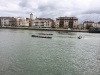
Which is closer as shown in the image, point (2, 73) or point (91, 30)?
point (2, 73)

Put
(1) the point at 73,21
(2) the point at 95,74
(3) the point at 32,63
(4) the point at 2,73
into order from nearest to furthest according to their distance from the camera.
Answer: (4) the point at 2,73
(2) the point at 95,74
(3) the point at 32,63
(1) the point at 73,21

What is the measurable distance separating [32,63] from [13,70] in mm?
3887

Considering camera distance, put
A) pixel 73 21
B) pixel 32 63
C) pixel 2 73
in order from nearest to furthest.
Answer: pixel 2 73 → pixel 32 63 → pixel 73 21

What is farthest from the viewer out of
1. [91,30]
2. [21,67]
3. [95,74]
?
[91,30]

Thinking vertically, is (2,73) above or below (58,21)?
below

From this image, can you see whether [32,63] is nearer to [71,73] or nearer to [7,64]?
[7,64]

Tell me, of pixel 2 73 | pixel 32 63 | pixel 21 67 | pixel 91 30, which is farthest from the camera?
pixel 91 30

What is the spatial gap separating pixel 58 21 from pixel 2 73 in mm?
183022

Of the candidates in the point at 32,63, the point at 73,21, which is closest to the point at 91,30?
the point at 73,21

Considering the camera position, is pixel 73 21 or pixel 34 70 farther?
pixel 73 21

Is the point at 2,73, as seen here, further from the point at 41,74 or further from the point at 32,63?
the point at 32,63

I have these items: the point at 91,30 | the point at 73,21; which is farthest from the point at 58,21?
the point at 91,30

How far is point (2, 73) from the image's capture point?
17531 millimetres

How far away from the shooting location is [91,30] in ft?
474
